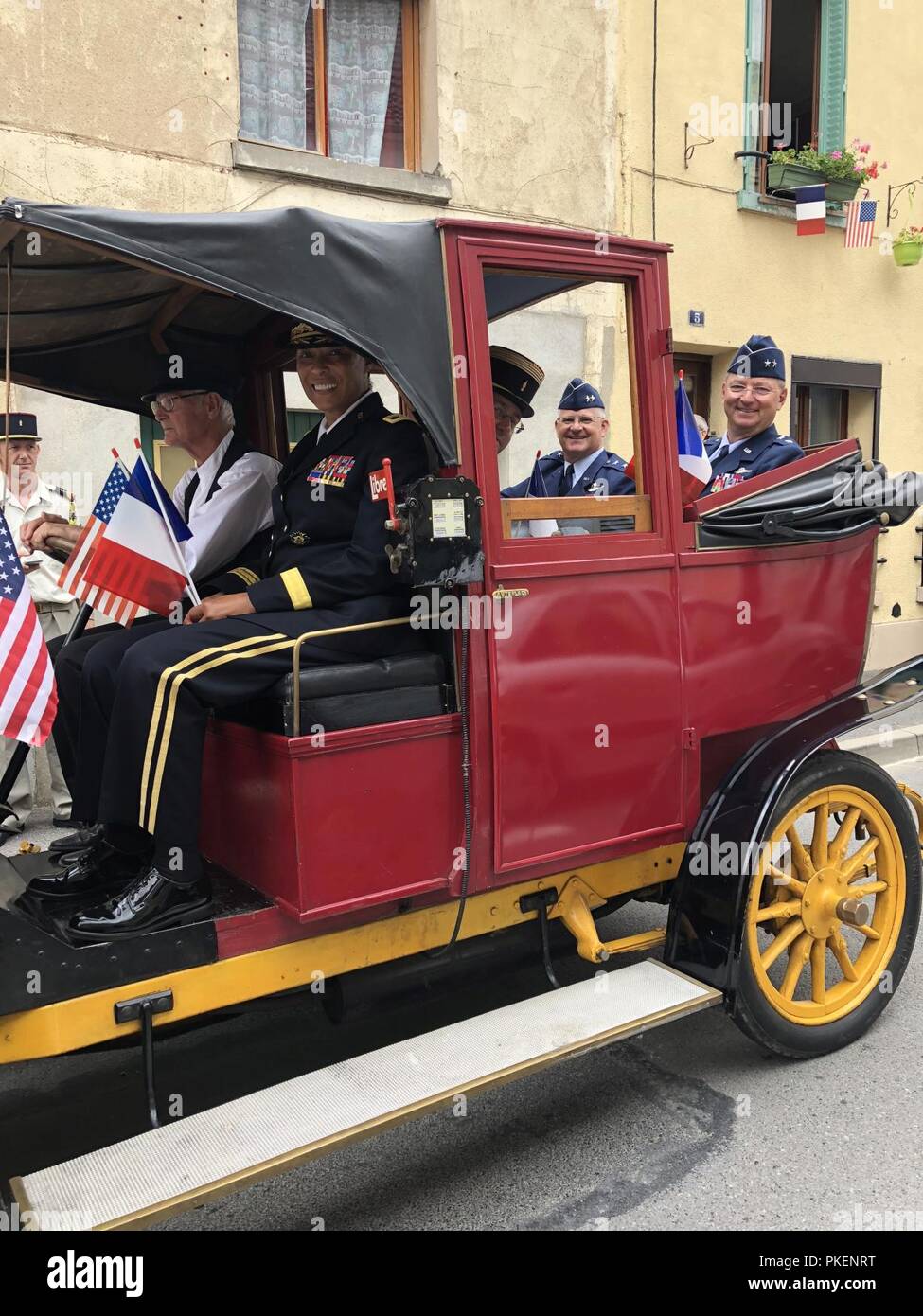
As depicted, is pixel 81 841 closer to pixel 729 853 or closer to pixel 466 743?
pixel 466 743

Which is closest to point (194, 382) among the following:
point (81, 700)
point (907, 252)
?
point (81, 700)

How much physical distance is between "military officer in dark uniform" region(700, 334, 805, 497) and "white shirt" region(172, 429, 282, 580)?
64.2 inches

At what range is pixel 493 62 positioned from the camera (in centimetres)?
773

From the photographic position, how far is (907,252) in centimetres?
1005

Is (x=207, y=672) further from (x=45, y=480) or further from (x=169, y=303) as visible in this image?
(x=45, y=480)

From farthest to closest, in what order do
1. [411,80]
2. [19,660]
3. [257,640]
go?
[411,80] → [257,640] → [19,660]

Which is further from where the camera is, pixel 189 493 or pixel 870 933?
pixel 189 493

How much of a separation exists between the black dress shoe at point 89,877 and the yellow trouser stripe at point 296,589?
2.87 ft

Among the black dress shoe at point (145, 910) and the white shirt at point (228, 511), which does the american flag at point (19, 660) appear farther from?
the white shirt at point (228, 511)

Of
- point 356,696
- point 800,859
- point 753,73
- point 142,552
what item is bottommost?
point 800,859

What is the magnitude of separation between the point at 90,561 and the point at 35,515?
2.94m

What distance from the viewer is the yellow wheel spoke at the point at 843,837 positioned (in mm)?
3301

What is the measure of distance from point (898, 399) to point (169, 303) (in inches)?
358

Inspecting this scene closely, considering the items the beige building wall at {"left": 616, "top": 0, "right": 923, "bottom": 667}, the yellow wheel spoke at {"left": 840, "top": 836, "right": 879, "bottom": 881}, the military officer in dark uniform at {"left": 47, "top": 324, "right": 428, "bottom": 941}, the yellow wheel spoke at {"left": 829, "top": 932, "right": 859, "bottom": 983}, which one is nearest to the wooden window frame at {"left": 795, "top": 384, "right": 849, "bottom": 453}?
the beige building wall at {"left": 616, "top": 0, "right": 923, "bottom": 667}
